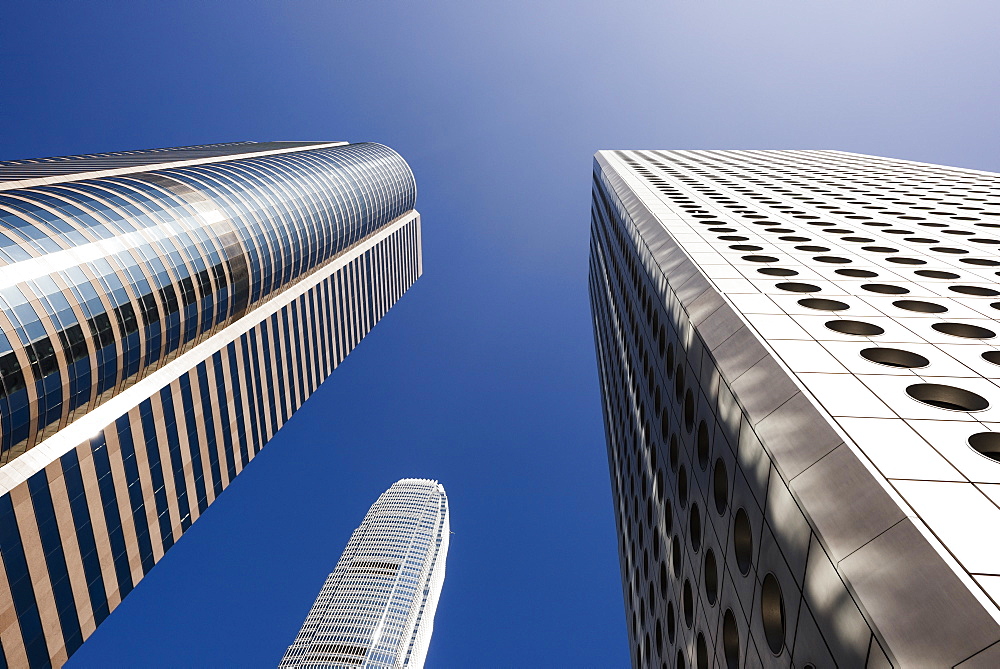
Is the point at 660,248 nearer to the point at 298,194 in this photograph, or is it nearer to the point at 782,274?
the point at 782,274

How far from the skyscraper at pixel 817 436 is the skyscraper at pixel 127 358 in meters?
46.6

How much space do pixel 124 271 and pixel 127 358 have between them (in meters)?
8.49

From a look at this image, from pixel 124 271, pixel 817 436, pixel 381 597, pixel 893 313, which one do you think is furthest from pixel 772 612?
pixel 381 597

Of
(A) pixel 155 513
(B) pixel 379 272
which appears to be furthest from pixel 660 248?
(B) pixel 379 272

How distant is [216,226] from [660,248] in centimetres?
6211

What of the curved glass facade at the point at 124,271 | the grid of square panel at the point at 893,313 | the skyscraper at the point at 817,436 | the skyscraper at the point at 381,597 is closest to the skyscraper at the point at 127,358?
the curved glass facade at the point at 124,271

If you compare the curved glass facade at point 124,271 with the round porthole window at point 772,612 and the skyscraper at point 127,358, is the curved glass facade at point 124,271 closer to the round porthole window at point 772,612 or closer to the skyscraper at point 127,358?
the skyscraper at point 127,358

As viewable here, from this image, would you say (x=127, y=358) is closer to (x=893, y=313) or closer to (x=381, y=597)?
(x=893, y=313)

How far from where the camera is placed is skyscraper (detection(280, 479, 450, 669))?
486 feet

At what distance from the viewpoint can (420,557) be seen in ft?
581

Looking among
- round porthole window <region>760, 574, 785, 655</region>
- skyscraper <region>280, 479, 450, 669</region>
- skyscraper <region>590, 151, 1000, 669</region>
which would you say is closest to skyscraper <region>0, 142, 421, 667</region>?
skyscraper <region>590, 151, 1000, 669</region>

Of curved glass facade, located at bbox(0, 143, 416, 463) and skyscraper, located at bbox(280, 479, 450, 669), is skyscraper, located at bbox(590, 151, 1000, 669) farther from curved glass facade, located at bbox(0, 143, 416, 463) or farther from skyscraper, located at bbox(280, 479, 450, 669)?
skyscraper, located at bbox(280, 479, 450, 669)

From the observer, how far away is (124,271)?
58250 mm

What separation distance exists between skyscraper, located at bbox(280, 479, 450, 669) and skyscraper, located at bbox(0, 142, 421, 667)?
77.1m
